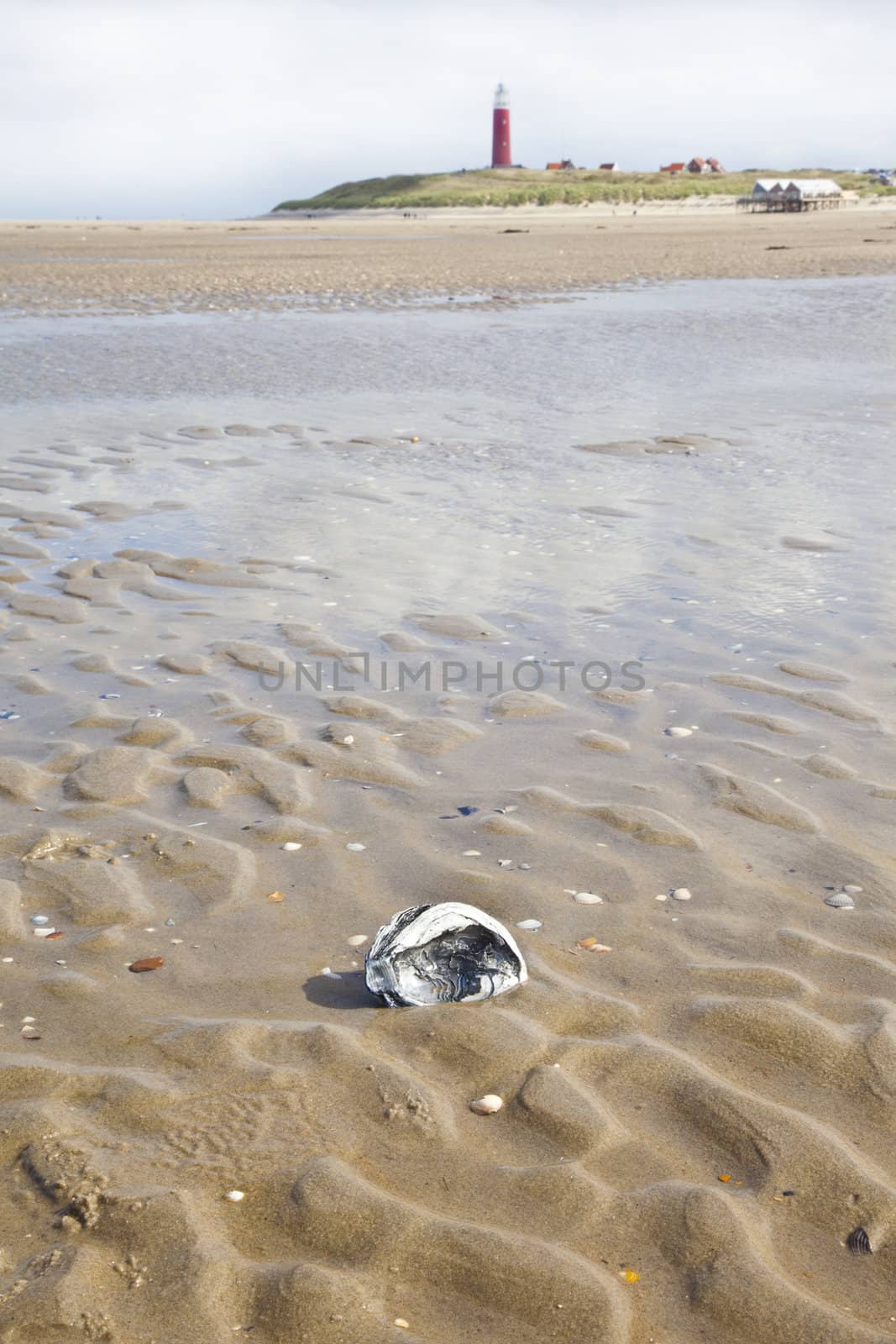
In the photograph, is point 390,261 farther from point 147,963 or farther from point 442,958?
point 442,958

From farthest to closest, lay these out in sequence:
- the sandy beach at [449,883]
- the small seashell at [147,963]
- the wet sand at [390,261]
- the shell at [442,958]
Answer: the wet sand at [390,261], the small seashell at [147,963], the shell at [442,958], the sandy beach at [449,883]

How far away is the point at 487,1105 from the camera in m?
2.85

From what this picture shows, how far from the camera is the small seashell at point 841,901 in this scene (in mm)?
3691

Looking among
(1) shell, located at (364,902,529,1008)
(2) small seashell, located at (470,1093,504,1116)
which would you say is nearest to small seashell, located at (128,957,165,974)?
(1) shell, located at (364,902,529,1008)

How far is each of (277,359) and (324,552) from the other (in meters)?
8.25

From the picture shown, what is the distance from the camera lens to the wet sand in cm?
2228

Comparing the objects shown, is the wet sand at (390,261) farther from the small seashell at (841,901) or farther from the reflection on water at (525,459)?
the small seashell at (841,901)

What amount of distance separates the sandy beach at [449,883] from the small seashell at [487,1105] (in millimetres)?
34

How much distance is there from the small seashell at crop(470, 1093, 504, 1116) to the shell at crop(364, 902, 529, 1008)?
1.35ft

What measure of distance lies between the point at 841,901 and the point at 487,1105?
1430 millimetres

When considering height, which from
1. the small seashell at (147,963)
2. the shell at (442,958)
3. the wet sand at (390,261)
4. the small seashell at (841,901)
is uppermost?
the wet sand at (390,261)

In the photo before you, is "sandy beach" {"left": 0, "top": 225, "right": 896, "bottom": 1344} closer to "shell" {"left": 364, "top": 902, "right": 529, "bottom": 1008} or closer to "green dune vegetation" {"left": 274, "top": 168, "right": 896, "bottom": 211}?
"shell" {"left": 364, "top": 902, "right": 529, "bottom": 1008}

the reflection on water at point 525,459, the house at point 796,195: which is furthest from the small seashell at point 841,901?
the house at point 796,195

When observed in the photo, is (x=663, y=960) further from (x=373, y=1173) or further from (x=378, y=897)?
(x=373, y=1173)
